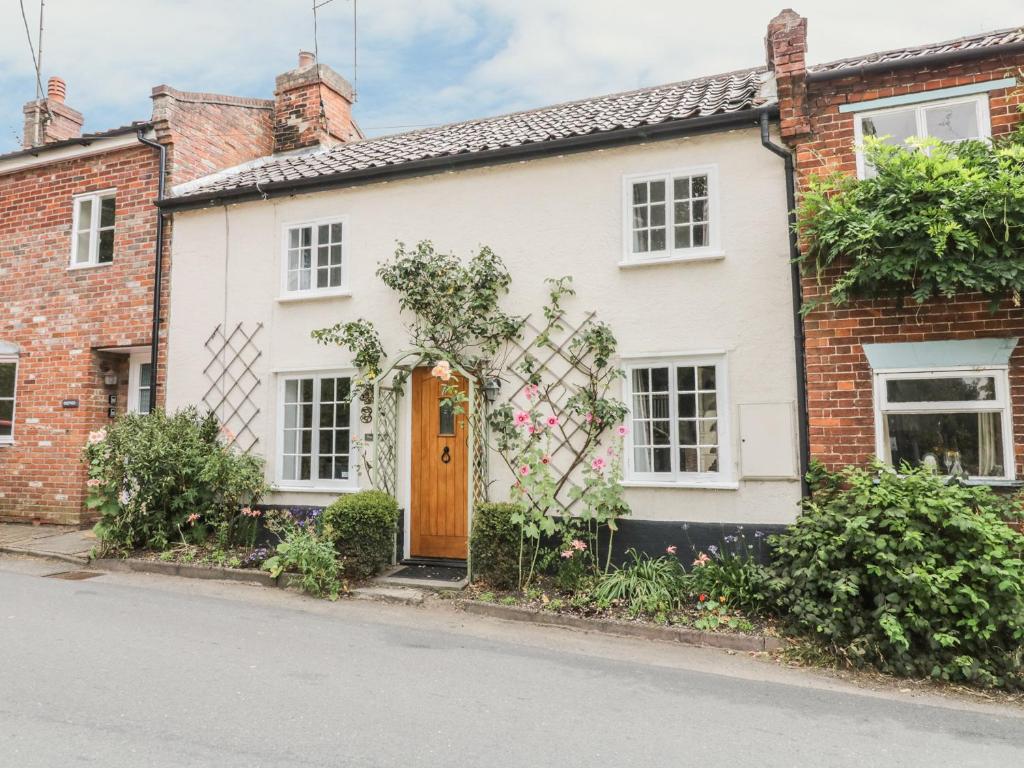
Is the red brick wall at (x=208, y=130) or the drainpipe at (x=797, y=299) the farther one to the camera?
the red brick wall at (x=208, y=130)

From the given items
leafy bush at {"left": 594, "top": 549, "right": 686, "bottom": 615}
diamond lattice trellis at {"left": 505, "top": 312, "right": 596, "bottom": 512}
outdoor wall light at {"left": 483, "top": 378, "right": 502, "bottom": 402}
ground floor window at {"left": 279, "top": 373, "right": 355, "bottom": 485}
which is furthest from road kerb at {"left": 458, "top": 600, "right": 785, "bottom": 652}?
ground floor window at {"left": 279, "top": 373, "right": 355, "bottom": 485}

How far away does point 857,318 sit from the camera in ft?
23.3

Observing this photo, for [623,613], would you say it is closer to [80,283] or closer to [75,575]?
[75,575]

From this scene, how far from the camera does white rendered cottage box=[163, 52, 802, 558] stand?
7.65 metres

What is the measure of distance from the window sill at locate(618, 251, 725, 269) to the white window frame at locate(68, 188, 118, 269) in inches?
329

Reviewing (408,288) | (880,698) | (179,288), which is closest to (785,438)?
(880,698)

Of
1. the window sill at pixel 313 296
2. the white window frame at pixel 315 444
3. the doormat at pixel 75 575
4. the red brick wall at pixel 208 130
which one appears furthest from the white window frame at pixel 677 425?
the red brick wall at pixel 208 130

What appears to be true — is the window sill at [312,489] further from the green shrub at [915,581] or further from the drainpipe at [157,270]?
the green shrub at [915,581]

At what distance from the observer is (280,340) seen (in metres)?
9.88

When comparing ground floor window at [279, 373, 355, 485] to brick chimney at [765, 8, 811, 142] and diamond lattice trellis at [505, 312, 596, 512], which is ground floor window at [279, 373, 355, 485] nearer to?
diamond lattice trellis at [505, 312, 596, 512]

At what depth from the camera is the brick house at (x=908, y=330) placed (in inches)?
264

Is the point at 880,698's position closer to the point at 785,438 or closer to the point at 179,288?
the point at 785,438

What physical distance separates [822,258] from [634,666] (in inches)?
172

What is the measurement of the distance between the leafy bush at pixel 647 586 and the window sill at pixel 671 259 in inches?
129
